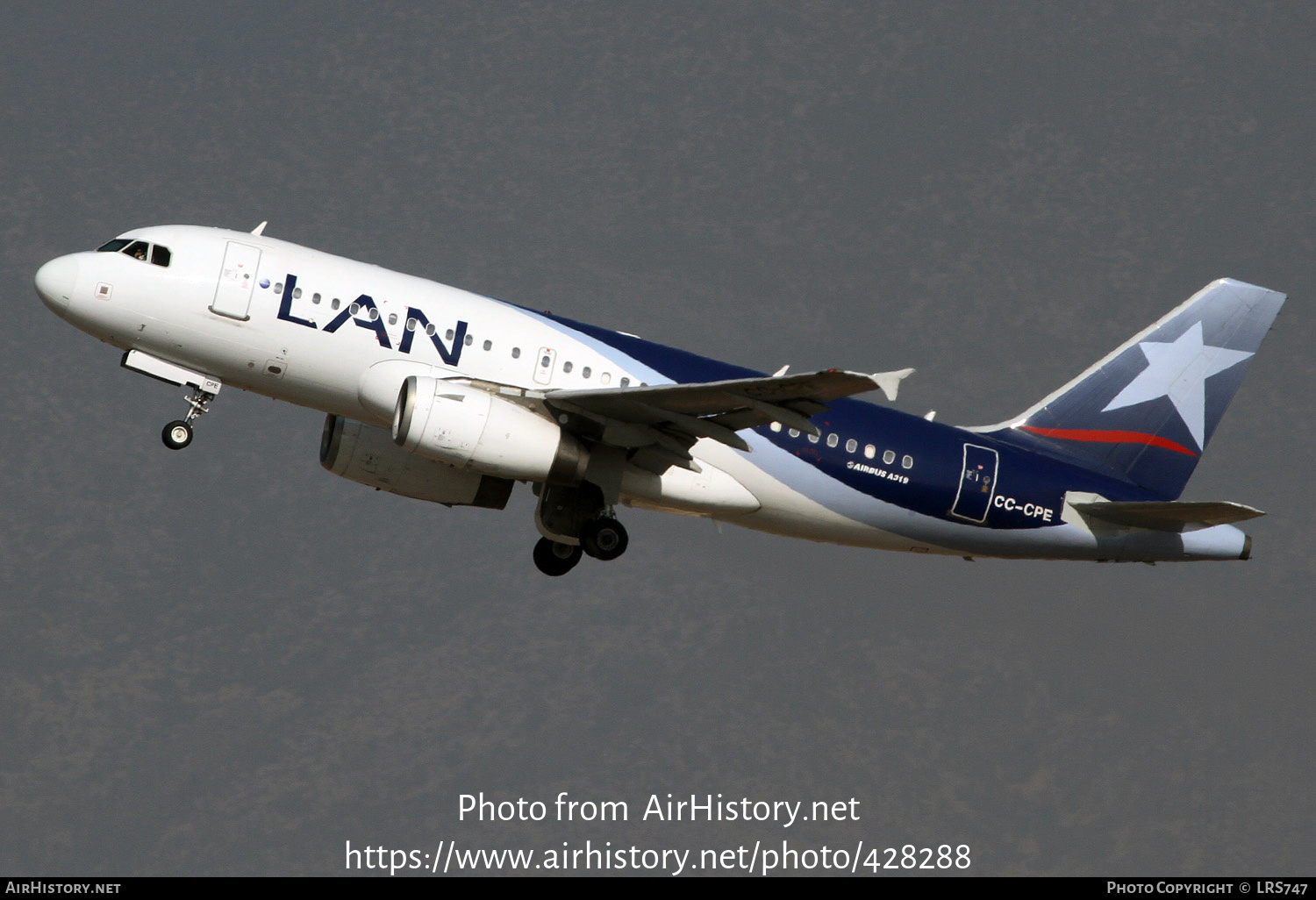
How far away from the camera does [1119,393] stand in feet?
121

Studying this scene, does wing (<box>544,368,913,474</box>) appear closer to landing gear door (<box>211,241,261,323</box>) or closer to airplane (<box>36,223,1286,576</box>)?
airplane (<box>36,223,1286,576</box>)

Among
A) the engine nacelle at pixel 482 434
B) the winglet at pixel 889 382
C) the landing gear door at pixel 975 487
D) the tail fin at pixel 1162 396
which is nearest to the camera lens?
the winglet at pixel 889 382

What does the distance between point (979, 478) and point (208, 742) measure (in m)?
42.4

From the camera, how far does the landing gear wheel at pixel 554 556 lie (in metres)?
35.6

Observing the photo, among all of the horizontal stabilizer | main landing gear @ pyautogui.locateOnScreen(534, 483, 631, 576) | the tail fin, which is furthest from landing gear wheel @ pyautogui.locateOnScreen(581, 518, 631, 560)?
the horizontal stabilizer

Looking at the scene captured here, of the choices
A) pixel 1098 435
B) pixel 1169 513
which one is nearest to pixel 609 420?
pixel 1169 513

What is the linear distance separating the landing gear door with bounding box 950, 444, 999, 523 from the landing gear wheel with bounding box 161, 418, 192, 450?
51.3ft

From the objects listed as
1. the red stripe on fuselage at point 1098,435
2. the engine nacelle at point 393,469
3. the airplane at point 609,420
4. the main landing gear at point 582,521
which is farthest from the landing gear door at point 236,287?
the red stripe on fuselage at point 1098,435

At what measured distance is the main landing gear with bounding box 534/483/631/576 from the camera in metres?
32.6

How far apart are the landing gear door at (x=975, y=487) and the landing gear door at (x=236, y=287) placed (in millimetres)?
14891

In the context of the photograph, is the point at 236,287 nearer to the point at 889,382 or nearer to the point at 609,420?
the point at 609,420

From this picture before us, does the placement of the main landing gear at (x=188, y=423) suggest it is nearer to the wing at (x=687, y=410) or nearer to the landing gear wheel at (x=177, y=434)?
the landing gear wheel at (x=177, y=434)

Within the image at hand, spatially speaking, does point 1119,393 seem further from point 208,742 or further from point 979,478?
point 208,742

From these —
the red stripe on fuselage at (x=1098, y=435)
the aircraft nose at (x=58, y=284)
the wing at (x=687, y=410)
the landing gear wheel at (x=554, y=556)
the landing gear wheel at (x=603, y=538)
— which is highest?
the red stripe on fuselage at (x=1098, y=435)
